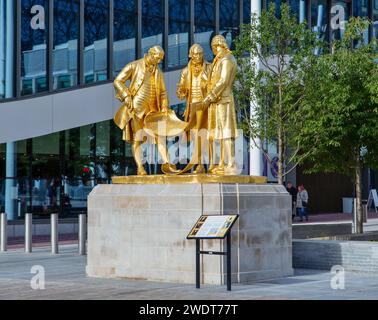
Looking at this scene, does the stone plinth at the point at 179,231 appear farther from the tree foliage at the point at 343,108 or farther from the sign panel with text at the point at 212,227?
the tree foliage at the point at 343,108

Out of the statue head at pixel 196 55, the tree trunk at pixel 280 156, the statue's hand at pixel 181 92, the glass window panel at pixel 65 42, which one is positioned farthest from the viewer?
the glass window panel at pixel 65 42

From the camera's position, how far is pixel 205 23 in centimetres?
4000

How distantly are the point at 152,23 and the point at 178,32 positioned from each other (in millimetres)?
1587

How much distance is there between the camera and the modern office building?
32750 millimetres

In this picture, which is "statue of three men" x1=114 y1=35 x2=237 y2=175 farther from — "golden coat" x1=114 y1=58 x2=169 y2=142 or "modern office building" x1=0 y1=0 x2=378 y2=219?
"modern office building" x1=0 y1=0 x2=378 y2=219

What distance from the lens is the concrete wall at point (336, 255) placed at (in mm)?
16906

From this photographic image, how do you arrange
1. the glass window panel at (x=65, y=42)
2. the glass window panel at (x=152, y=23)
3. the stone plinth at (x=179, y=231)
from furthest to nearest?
the glass window panel at (x=152, y=23) < the glass window panel at (x=65, y=42) < the stone plinth at (x=179, y=231)

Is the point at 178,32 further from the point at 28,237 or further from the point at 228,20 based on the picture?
the point at 28,237

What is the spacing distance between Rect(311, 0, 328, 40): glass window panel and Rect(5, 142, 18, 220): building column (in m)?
19.6

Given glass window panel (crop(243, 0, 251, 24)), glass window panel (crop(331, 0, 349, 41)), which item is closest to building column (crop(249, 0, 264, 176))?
glass window panel (crop(243, 0, 251, 24))

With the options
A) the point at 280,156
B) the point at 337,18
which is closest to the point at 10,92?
the point at 280,156

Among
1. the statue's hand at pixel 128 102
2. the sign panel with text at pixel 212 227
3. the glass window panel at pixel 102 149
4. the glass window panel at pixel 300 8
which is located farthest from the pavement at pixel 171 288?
the glass window panel at pixel 300 8

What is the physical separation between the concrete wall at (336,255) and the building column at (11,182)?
17.1 metres
